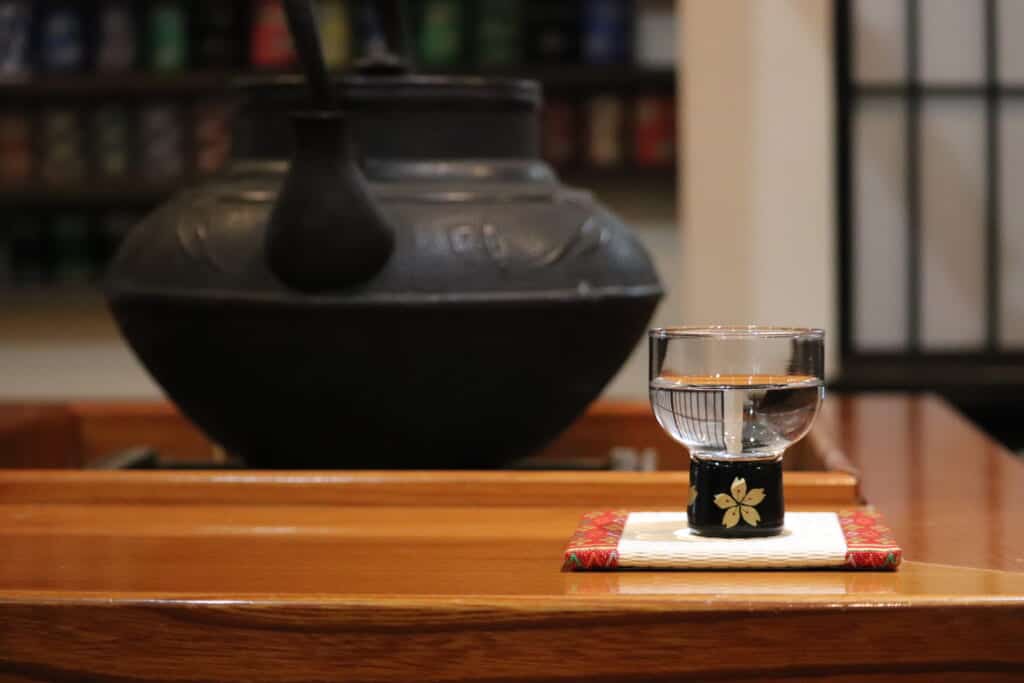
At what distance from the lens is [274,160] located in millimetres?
1146

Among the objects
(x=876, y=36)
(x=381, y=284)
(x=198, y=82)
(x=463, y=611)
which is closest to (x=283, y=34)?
(x=198, y=82)

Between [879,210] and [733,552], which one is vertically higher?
[733,552]

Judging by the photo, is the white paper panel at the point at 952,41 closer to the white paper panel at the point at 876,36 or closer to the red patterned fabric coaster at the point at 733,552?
the white paper panel at the point at 876,36

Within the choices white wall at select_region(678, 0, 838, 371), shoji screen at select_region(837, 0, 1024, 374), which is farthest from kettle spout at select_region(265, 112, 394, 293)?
shoji screen at select_region(837, 0, 1024, 374)

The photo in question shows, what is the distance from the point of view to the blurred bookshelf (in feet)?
12.5

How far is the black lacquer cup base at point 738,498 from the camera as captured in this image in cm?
79

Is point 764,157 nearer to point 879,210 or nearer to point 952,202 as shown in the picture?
point 879,210

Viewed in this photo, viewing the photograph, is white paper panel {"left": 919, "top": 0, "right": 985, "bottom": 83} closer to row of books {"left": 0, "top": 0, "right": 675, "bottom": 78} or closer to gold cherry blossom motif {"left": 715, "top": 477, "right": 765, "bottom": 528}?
row of books {"left": 0, "top": 0, "right": 675, "bottom": 78}

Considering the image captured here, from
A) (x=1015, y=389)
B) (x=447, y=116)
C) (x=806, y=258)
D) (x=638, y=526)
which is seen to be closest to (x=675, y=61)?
(x=806, y=258)

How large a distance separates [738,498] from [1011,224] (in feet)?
9.55

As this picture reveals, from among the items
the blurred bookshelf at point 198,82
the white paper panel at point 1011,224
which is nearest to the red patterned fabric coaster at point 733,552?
the white paper panel at point 1011,224

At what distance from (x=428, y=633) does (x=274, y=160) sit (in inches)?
22.2

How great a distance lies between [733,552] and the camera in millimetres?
745

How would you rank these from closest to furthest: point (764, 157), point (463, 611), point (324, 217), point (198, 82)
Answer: point (463, 611), point (324, 217), point (764, 157), point (198, 82)
